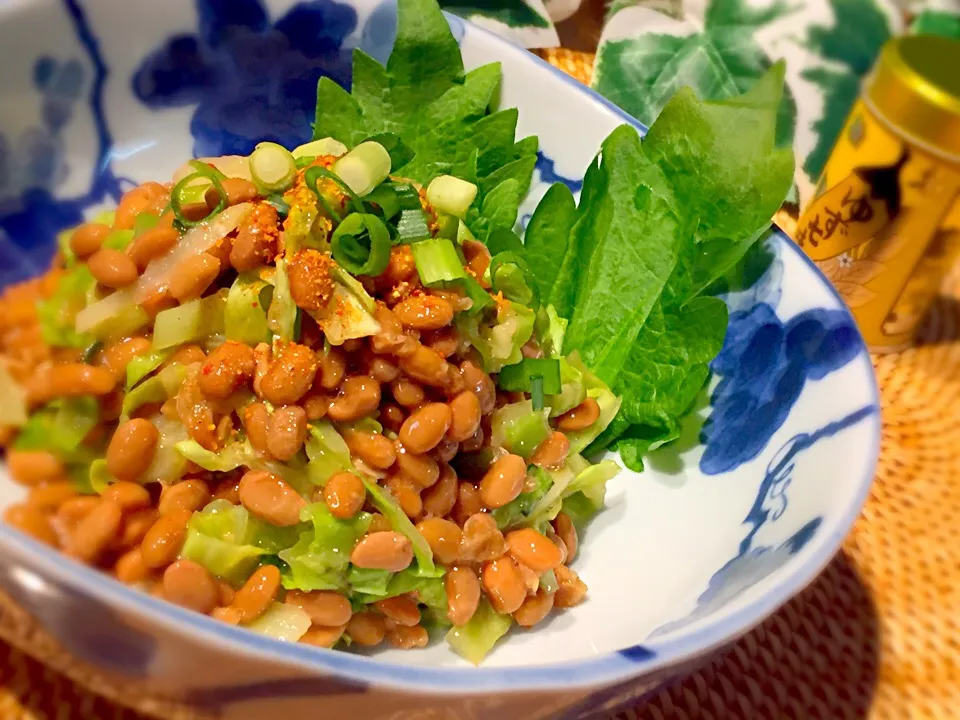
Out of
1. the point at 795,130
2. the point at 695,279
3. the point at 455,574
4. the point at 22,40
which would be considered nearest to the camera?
the point at 455,574

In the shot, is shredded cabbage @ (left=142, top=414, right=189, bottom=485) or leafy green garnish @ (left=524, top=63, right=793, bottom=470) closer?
shredded cabbage @ (left=142, top=414, right=189, bottom=485)

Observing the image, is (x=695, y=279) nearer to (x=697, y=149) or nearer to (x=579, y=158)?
(x=697, y=149)

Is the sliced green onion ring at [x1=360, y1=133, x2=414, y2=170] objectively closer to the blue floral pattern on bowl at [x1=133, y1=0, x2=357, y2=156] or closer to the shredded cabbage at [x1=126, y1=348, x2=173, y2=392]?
the blue floral pattern on bowl at [x1=133, y1=0, x2=357, y2=156]

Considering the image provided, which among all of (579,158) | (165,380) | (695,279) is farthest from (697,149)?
(165,380)

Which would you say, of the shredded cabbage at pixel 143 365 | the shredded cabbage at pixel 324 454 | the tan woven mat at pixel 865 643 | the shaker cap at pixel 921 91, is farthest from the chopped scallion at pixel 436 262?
the shaker cap at pixel 921 91

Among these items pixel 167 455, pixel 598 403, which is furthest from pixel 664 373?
pixel 167 455

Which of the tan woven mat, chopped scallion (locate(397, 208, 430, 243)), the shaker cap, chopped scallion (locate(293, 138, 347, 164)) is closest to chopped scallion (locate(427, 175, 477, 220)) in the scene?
chopped scallion (locate(397, 208, 430, 243))
